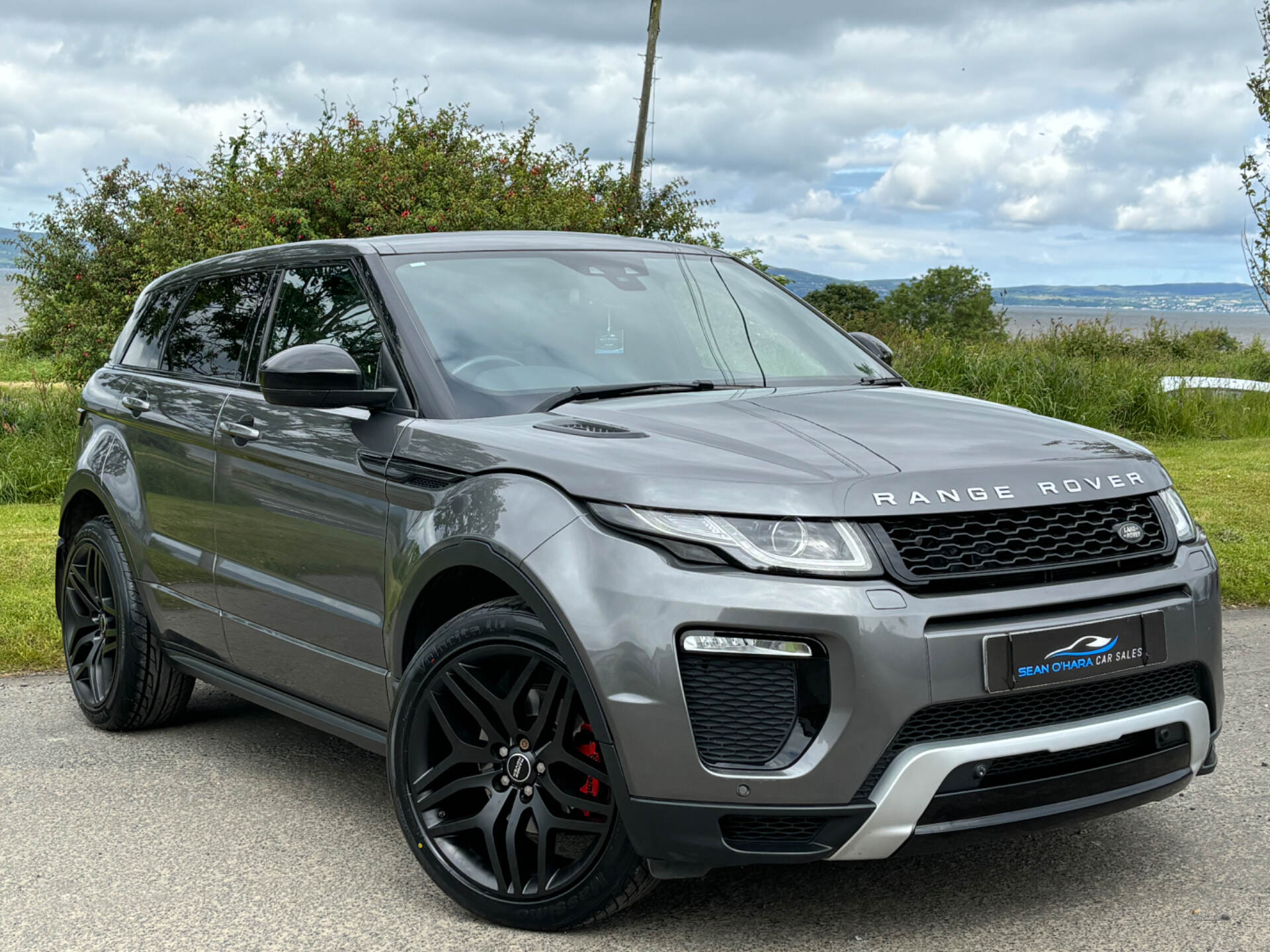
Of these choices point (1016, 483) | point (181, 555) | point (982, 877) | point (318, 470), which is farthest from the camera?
point (181, 555)

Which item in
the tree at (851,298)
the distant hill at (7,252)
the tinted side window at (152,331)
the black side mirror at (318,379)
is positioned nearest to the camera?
the black side mirror at (318,379)

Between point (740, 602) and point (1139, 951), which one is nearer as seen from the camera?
point (740, 602)

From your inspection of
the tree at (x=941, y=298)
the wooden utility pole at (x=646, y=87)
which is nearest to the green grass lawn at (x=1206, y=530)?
the wooden utility pole at (x=646, y=87)

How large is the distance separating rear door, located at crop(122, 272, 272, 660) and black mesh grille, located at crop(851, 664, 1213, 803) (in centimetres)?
264

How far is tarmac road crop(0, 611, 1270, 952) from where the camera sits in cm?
348

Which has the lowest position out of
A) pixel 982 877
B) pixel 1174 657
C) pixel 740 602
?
pixel 982 877

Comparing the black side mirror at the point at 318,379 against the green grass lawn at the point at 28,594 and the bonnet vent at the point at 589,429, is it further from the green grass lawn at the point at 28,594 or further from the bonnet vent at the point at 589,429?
the green grass lawn at the point at 28,594

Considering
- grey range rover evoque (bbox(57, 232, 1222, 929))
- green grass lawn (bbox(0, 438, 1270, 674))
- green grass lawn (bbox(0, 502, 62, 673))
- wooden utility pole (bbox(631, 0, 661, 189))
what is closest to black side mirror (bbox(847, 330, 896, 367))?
grey range rover evoque (bbox(57, 232, 1222, 929))

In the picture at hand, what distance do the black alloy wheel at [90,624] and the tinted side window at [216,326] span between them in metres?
0.86

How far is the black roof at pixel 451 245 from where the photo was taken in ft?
14.9

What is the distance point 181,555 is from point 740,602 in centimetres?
267

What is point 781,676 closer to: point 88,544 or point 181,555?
point 181,555

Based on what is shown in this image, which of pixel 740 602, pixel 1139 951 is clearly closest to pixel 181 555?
pixel 740 602

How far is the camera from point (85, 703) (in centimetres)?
568
